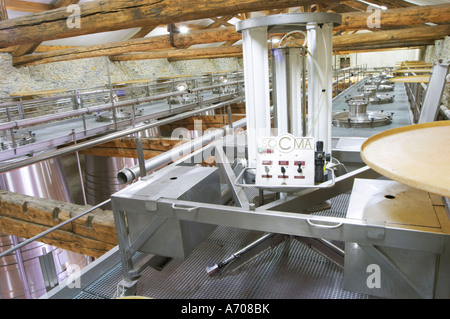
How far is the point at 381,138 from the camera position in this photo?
1.30 m

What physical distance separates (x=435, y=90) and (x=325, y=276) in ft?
4.23

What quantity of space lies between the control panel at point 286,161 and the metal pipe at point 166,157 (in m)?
0.78

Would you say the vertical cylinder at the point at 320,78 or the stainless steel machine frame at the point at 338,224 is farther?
the vertical cylinder at the point at 320,78

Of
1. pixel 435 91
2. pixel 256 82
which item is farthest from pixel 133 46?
pixel 435 91

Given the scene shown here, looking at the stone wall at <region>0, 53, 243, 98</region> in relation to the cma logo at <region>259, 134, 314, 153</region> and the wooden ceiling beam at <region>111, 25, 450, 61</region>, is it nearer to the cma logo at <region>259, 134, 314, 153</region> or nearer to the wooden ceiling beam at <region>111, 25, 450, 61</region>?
the wooden ceiling beam at <region>111, 25, 450, 61</region>

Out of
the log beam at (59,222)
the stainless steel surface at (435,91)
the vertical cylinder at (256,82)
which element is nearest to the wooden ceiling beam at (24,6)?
the log beam at (59,222)

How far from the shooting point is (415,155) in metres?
1.05

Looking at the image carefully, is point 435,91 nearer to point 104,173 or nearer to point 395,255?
point 395,255

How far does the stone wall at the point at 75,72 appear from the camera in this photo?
899 cm

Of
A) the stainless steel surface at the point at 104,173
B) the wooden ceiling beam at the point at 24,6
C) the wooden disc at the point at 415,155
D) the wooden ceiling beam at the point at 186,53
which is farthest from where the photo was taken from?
the wooden ceiling beam at the point at 186,53

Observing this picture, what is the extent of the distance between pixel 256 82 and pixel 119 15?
363 cm

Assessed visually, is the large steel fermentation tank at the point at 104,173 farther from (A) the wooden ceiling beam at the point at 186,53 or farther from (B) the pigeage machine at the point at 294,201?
(A) the wooden ceiling beam at the point at 186,53

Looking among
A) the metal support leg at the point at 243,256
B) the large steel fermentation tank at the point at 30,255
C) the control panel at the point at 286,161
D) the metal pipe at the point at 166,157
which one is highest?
the control panel at the point at 286,161

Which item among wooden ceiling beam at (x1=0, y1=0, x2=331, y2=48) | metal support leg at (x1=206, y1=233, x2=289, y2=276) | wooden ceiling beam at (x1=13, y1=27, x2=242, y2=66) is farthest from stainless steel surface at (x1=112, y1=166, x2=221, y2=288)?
wooden ceiling beam at (x1=13, y1=27, x2=242, y2=66)
